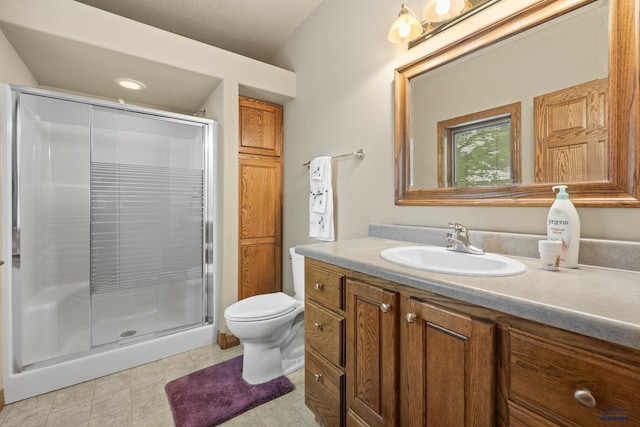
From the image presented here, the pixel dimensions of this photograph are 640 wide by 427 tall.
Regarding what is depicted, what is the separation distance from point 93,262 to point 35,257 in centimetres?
29

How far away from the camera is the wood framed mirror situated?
85cm

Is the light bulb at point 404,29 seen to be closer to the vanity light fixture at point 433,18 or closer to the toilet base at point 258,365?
the vanity light fixture at point 433,18

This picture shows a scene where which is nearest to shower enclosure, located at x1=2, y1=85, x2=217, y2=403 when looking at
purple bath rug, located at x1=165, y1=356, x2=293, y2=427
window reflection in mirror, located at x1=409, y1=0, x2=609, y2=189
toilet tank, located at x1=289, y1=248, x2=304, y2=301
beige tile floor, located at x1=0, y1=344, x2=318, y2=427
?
beige tile floor, located at x1=0, y1=344, x2=318, y2=427

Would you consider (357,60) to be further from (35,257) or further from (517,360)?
(35,257)

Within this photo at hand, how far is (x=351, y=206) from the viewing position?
6.15ft

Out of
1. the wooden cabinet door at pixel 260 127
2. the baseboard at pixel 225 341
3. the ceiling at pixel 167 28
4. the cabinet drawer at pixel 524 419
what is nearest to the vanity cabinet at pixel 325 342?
the cabinet drawer at pixel 524 419

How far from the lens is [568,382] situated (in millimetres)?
545

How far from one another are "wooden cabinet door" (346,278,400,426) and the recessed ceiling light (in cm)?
233

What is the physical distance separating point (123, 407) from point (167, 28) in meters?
2.79

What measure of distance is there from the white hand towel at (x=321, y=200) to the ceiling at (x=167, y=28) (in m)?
1.11

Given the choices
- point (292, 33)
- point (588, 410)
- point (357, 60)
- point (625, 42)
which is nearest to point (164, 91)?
point (292, 33)

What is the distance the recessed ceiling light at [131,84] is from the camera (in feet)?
7.04

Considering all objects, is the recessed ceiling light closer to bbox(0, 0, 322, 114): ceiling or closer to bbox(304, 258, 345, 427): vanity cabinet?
bbox(0, 0, 322, 114): ceiling

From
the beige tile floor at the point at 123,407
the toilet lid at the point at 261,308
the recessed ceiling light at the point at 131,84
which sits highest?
the recessed ceiling light at the point at 131,84
